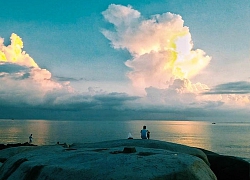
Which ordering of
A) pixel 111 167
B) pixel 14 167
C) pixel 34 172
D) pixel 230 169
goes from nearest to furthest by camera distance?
pixel 111 167
pixel 34 172
pixel 14 167
pixel 230 169

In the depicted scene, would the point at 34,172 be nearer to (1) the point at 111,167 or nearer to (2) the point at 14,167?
(2) the point at 14,167

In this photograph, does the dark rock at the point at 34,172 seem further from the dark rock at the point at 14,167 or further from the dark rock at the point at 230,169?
the dark rock at the point at 230,169

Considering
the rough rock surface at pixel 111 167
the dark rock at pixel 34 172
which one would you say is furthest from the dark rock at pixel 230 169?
the dark rock at pixel 34 172

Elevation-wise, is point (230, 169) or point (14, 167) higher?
point (14, 167)

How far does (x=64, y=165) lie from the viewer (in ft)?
23.0

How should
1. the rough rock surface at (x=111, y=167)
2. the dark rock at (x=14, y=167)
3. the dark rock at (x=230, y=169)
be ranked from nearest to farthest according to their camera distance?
1. the rough rock surface at (x=111, y=167)
2. the dark rock at (x=14, y=167)
3. the dark rock at (x=230, y=169)

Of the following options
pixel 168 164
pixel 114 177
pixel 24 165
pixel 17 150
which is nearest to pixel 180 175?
pixel 168 164

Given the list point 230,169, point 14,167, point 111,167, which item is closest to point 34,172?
point 14,167

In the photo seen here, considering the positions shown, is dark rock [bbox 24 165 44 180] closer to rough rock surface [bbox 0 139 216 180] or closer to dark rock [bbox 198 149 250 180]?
rough rock surface [bbox 0 139 216 180]

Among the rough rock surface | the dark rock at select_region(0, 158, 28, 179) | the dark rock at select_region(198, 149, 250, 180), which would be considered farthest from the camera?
the dark rock at select_region(198, 149, 250, 180)

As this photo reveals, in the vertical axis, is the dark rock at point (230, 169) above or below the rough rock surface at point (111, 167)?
below

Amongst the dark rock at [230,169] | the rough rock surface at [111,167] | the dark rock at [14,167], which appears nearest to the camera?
the rough rock surface at [111,167]

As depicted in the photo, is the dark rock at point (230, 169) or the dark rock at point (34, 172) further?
the dark rock at point (230, 169)

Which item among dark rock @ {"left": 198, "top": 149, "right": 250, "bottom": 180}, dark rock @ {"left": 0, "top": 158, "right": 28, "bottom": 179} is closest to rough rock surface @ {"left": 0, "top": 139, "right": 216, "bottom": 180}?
dark rock @ {"left": 0, "top": 158, "right": 28, "bottom": 179}
